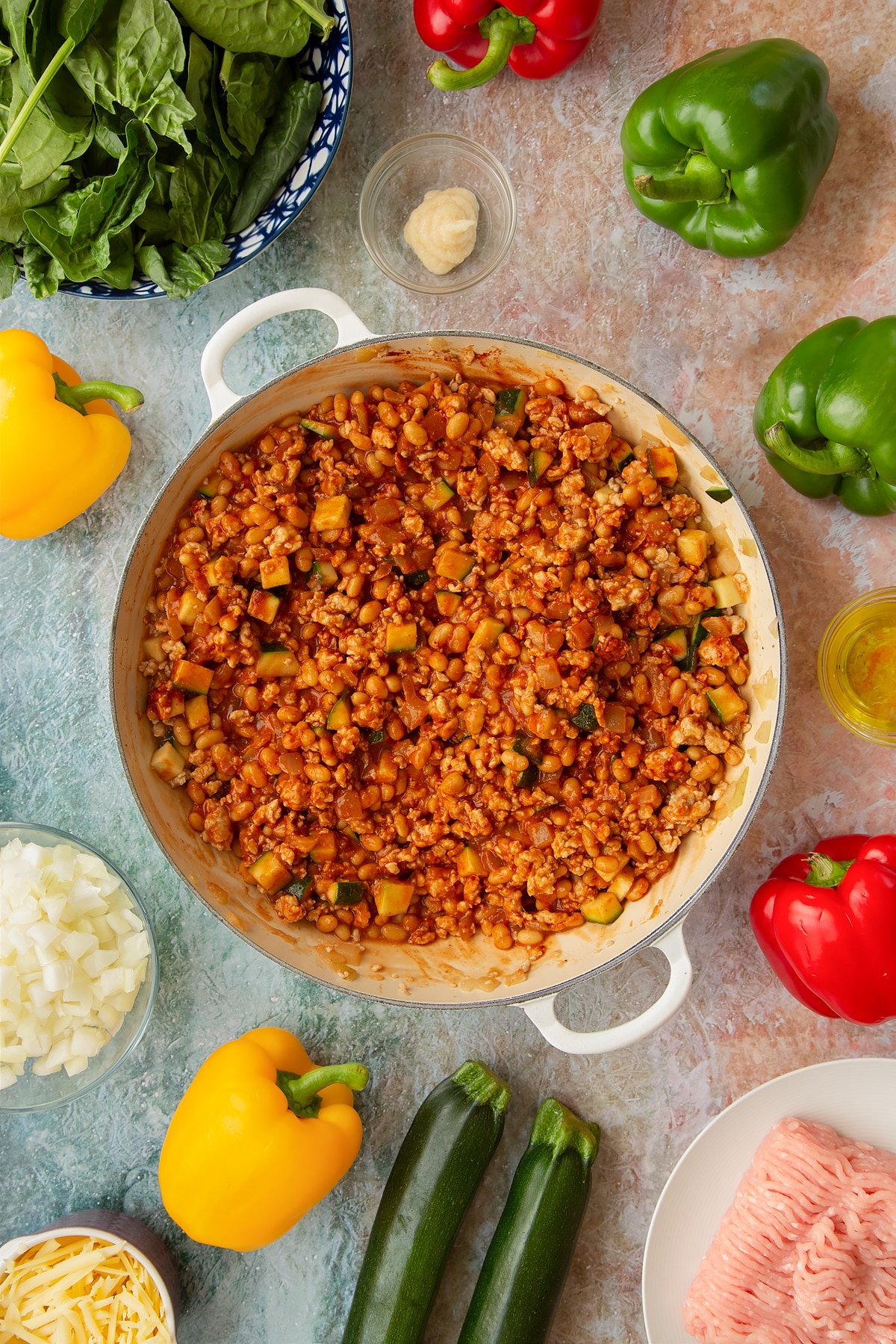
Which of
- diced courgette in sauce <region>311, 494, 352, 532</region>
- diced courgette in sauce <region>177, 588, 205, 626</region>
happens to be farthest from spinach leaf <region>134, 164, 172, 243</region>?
diced courgette in sauce <region>177, 588, 205, 626</region>

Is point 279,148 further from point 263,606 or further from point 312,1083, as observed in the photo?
point 312,1083

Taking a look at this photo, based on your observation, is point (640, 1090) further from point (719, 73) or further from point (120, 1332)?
point (719, 73)

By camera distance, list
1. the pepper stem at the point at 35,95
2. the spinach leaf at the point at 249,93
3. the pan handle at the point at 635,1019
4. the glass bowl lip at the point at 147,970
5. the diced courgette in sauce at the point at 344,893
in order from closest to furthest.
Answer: the pepper stem at the point at 35,95 < the pan handle at the point at 635,1019 < the spinach leaf at the point at 249,93 < the diced courgette in sauce at the point at 344,893 < the glass bowl lip at the point at 147,970

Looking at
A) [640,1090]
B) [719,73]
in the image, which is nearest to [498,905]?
[640,1090]

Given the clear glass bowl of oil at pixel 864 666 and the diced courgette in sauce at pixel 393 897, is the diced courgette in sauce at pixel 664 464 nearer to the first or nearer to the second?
the clear glass bowl of oil at pixel 864 666

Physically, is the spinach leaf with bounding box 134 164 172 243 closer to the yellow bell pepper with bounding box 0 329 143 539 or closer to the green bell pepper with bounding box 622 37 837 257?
the yellow bell pepper with bounding box 0 329 143 539

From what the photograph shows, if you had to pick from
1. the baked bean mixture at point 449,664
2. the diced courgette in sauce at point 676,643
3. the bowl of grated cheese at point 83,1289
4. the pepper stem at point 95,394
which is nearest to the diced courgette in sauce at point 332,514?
the baked bean mixture at point 449,664
